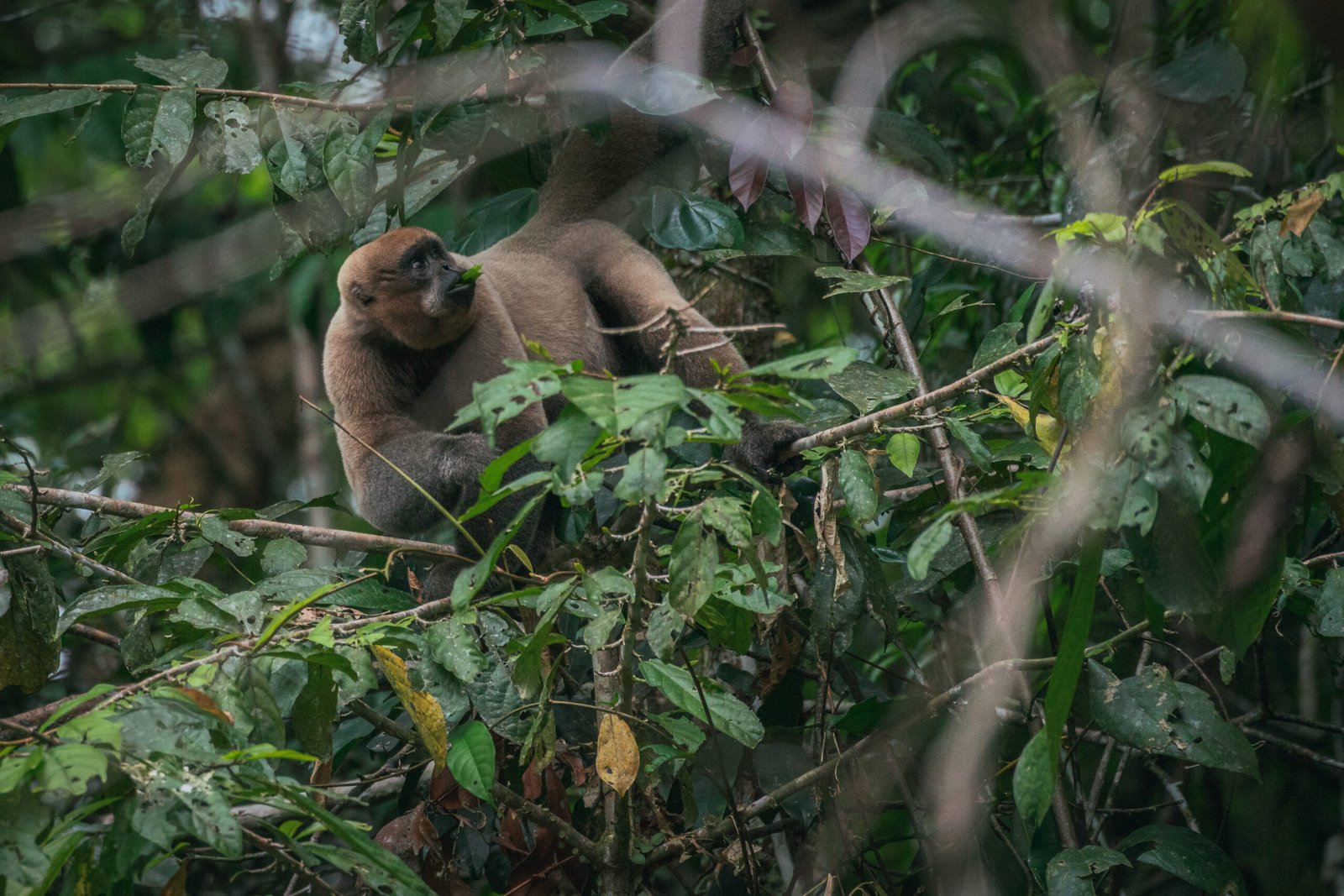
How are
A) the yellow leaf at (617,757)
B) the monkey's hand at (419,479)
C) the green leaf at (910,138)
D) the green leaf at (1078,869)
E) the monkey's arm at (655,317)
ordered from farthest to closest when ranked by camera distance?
the green leaf at (910,138) → the monkey's hand at (419,479) → the monkey's arm at (655,317) → the yellow leaf at (617,757) → the green leaf at (1078,869)

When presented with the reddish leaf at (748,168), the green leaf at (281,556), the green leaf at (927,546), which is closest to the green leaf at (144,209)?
the green leaf at (281,556)

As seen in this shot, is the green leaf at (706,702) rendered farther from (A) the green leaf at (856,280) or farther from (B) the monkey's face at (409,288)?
(B) the monkey's face at (409,288)

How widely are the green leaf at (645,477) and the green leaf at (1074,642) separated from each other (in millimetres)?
840

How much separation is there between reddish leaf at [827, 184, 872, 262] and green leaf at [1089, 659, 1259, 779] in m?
1.57

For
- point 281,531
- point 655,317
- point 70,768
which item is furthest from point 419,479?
point 70,768

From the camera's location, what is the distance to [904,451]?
3053mm

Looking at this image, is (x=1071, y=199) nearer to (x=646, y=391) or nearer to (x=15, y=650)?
(x=646, y=391)

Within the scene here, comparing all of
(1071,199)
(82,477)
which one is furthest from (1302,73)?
(82,477)

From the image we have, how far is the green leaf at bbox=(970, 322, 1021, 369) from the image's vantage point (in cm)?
305

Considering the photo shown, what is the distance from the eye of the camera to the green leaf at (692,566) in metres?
2.34

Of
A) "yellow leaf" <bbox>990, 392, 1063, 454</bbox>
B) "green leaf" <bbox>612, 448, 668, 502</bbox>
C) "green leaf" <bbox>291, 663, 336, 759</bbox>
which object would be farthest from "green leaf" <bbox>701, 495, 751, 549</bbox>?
"green leaf" <bbox>291, 663, 336, 759</bbox>

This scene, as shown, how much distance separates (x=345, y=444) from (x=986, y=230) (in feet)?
8.54

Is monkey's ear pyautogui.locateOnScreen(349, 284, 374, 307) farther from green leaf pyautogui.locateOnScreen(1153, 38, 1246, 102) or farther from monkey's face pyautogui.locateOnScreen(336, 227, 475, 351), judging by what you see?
green leaf pyautogui.locateOnScreen(1153, 38, 1246, 102)

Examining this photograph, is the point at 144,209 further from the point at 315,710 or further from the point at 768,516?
the point at 768,516
